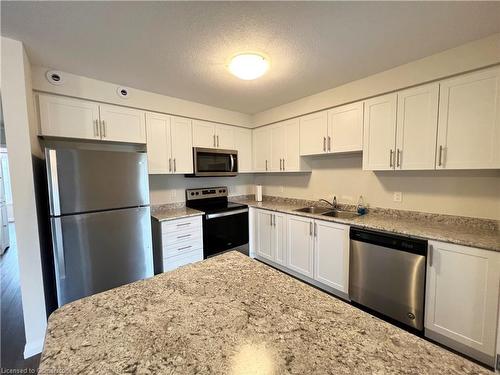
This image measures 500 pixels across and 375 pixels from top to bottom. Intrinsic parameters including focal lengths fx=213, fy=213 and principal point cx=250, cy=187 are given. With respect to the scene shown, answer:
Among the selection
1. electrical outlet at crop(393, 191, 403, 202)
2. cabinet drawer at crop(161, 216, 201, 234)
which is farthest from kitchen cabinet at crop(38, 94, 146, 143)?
electrical outlet at crop(393, 191, 403, 202)

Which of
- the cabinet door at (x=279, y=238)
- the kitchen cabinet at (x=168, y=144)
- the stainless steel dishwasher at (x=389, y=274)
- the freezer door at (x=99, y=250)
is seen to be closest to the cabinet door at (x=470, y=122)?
the stainless steel dishwasher at (x=389, y=274)

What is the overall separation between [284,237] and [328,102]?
1817mm

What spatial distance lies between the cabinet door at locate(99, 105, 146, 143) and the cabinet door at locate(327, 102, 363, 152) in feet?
7.62

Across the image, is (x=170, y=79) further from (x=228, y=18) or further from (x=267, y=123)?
(x=267, y=123)

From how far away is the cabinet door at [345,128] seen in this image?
7.90 feet

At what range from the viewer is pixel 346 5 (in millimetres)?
1288

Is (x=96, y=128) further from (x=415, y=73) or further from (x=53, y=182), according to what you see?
(x=415, y=73)

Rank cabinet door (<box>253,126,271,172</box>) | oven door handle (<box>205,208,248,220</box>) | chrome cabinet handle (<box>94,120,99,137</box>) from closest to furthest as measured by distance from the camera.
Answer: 1. chrome cabinet handle (<box>94,120,99,137</box>)
2. oven door handle (<box>205,208,248,220</box>)
3. cabinet door (<box>253,126,271,172</box>)

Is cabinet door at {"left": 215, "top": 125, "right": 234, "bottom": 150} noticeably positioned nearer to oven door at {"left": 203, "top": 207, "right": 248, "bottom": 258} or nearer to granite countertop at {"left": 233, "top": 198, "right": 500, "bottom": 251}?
oven door at {"left": 203, "top": 207, "right": 248, "bottom": 258}

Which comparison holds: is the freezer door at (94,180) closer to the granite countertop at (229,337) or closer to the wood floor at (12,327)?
the wood floor at (12,327)

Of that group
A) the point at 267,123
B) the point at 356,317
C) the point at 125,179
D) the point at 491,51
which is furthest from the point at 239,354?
the point at 267,123

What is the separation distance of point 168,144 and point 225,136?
3.06ft

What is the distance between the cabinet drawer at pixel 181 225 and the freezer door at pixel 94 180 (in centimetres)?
44

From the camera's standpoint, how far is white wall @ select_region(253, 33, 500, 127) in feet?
5.36
